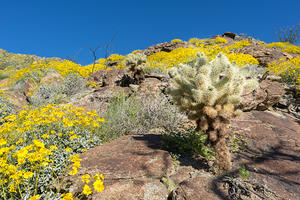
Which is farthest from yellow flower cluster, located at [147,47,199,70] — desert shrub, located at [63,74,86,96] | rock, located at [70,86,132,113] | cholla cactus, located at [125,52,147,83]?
desert shrub, located at [63,74,86,96]

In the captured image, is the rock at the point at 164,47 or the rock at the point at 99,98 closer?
the rock at the point at 99,98

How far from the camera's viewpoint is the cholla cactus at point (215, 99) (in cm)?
227

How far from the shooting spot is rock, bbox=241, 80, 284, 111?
16.5 feet

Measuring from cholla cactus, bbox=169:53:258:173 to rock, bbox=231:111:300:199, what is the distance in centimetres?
47

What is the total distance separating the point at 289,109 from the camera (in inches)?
232

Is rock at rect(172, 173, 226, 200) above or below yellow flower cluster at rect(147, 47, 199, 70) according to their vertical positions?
below

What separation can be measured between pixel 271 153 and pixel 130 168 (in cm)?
246

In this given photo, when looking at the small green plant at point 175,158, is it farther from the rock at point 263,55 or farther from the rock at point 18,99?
the rock at point 263,55

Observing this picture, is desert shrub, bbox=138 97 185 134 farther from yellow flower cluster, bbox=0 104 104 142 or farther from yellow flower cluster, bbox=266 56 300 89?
yellow flower cluster, bbox=266 56 300 89

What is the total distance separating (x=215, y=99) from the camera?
7.55ft

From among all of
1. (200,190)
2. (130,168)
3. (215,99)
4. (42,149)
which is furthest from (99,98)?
(200,190)

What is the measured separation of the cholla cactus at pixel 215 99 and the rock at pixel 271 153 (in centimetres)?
47

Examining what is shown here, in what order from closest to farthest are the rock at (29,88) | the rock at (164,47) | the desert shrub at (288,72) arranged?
the desert shrub at (288,72) < the rock at (29,88) < the rock at (164,47)

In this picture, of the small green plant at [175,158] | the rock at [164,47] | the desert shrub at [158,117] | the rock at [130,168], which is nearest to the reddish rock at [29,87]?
the desert shrub at [158,117]
